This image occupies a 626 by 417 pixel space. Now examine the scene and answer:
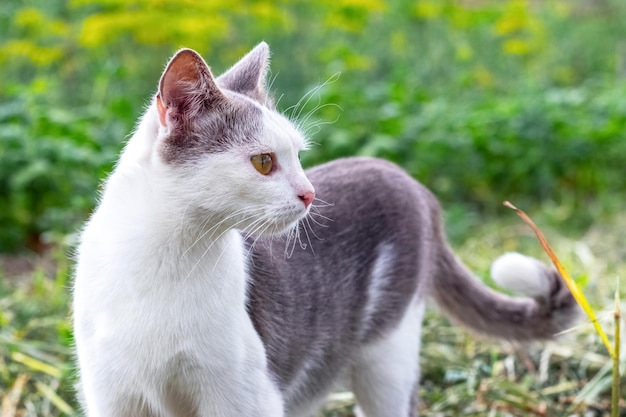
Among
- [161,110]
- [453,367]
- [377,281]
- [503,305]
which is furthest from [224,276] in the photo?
[453,367]

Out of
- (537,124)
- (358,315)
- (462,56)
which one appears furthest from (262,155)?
(462,56)

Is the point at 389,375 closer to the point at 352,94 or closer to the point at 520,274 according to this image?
the point at 520,274

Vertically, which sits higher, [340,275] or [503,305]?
[340,275]

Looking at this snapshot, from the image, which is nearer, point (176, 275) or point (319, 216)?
point (176, 275)

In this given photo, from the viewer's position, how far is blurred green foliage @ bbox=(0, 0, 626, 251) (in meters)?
4.57

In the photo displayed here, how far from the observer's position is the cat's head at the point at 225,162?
6.50 feet

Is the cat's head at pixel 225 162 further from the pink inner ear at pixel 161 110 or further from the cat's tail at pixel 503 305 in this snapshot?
the cat's tail at pixel 503 305

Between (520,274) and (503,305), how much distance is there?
0.22 m

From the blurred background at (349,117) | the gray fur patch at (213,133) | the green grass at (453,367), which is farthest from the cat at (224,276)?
the blurred background at (349,117)

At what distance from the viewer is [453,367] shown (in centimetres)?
336

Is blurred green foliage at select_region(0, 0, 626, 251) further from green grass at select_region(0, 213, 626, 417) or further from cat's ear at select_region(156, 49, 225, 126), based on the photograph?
cat's ear at select_region(156, 49, 225, 126)

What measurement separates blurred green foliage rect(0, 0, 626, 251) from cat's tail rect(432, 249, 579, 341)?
52.7 inches

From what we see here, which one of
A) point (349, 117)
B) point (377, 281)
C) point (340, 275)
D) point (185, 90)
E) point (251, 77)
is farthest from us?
point (349, 117)

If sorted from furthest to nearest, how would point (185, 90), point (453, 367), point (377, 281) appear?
point (453, 367) < point (377, 281) < point (185, 90)
